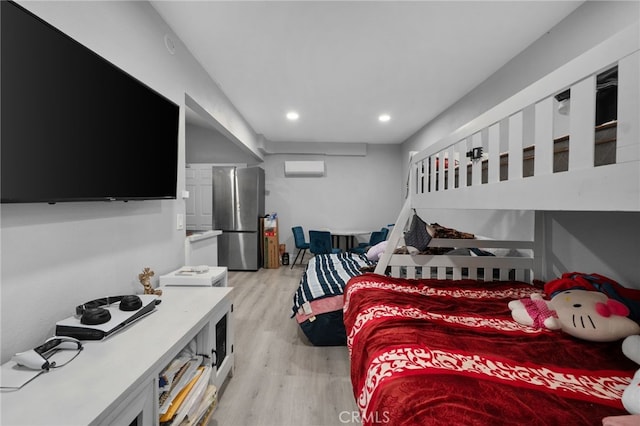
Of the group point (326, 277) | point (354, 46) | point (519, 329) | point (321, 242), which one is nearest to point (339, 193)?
point (321, 242)

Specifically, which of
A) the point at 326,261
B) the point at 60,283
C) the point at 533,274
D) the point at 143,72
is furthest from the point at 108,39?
the point at 533,274

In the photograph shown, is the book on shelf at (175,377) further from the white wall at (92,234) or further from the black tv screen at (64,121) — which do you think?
the black tv screen at (64,121)

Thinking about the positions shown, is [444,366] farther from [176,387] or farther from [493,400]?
[176,387]

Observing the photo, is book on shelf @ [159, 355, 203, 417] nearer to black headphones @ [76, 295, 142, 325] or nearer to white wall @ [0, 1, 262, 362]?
black headphones @ [76, 295, 142, 325]

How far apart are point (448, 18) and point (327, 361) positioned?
9.16 ft

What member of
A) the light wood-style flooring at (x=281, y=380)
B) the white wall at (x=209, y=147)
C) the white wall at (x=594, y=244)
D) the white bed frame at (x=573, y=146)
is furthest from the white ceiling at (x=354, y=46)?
the light wood-style flooring at (x=281, y=380)

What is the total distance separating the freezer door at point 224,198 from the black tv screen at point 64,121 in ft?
11.8

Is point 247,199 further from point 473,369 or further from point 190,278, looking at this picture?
point 473,369

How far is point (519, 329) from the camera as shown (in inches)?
50.0

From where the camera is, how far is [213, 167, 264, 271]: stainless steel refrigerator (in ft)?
16.8

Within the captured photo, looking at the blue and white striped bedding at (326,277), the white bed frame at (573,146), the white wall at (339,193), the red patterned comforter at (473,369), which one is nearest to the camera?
the white bed frame at (573,146)

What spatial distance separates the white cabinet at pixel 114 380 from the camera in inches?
28.5

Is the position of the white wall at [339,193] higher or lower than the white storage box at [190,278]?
higher

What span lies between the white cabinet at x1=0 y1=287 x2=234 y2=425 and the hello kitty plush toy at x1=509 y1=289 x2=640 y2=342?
5.50ft
